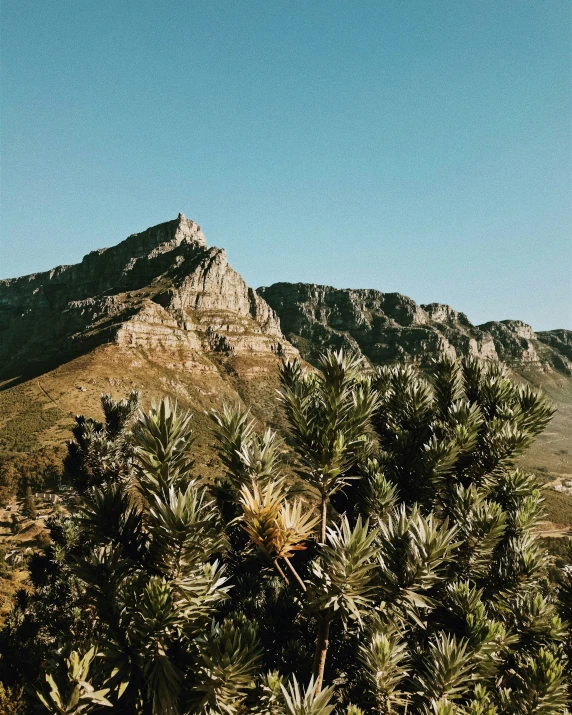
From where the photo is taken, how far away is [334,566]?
3135mm

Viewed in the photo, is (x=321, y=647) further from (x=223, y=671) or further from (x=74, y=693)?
(x=74, y=693)

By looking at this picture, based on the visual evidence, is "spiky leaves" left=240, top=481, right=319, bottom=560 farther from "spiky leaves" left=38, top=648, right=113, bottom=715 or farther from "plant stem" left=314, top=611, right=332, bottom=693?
"spiky leaves" left=38, top=648, right=113, bottom=715

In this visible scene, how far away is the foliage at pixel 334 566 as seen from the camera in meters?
3.13

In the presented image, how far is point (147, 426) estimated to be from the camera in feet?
11.3

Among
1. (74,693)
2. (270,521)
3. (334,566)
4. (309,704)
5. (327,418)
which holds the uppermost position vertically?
(327,418)

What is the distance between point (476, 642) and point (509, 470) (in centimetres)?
233

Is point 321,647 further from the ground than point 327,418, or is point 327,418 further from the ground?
Answer: point 327,418

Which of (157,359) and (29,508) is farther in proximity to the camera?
(157,359)

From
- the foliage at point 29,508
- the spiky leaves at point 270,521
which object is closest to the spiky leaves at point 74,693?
the spiky leaves at point 270,521

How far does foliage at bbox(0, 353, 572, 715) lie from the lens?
313 cm

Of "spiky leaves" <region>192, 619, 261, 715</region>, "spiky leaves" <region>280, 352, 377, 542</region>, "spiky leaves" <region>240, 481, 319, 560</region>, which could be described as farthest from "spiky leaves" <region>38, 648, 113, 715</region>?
"spiky leaves" <region>280, 352, 377, 542</region>

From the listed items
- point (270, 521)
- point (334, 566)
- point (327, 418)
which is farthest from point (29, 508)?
point (334, 566)

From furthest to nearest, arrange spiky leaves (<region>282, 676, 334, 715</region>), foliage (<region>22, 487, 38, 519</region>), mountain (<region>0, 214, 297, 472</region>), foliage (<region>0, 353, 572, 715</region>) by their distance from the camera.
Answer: mountain (<region>0, 214, 297, 472</region>), foliage (<region>22, 487, 38, 519</region>), foliage (<region>0, 353, 572, 715</region>), spiky leaves (<region>282, 676, 334, 715</region>)

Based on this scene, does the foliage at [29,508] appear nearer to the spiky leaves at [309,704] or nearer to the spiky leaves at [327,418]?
the spiky leaves at [327,418]
